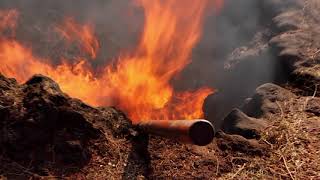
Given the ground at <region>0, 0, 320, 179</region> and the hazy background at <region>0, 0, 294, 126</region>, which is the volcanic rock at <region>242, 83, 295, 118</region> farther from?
the hazy background at <region>0, 0, 294, 126</region>

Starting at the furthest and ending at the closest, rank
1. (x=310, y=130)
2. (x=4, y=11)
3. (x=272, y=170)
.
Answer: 1. (x=4, y=11)
2. (x=310, y=130)
3. (x=272, y=170)

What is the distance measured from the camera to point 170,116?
10477 mm

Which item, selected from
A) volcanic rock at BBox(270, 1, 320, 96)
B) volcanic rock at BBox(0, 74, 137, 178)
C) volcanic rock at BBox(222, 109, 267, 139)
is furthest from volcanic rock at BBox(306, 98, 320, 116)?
volcanic rock at BBox(0, 74, 137, 178)

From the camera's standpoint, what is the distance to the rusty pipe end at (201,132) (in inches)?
208

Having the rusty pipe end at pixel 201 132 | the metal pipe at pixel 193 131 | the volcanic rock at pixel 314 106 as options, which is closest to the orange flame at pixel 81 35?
the volcanic rock at pixel 314 106

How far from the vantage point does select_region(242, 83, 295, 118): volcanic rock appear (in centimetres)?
838

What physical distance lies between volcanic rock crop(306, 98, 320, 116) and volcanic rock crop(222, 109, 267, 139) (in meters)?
1.10

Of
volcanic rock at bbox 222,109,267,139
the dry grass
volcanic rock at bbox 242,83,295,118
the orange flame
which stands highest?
the orange flame

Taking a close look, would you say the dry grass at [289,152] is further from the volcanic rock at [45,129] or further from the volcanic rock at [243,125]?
the volcanic rock at [45,129]

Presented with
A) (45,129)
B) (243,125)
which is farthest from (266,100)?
(45,129)

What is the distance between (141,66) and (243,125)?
4413 millimetres

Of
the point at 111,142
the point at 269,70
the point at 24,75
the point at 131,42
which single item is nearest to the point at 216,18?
the point at 131,42

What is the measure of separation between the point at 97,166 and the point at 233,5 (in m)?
9.32

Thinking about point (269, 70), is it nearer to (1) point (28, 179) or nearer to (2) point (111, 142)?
(2) point (111, 142)
